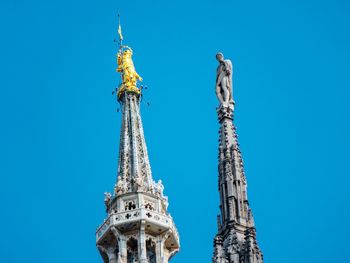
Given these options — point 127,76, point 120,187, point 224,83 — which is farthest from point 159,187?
point 224,83

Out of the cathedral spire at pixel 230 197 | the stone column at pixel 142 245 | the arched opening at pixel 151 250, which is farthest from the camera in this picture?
the arched opening at pixel 151 250

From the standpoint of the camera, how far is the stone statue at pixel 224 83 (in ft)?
83.9

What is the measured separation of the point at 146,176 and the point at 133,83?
12.8 metres

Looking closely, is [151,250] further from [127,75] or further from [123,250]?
[127,75]

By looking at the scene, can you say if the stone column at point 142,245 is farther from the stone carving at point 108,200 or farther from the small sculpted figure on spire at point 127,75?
the small sculpted figure on spire at point 127,75

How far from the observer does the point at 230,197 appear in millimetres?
23750

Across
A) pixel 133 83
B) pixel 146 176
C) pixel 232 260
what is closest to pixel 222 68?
pixel 232 260

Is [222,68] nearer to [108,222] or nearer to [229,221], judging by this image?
[229,221]

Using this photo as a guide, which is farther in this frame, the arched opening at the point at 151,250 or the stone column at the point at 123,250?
the arched opening at the point at 151,250

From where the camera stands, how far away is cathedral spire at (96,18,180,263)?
80750 millimetres

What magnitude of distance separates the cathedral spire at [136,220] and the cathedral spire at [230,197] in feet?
177

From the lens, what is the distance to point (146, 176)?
86562 millimetres

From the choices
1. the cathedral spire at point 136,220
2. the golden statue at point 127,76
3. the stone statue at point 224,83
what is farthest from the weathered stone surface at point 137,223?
the stone statue at point 224,83

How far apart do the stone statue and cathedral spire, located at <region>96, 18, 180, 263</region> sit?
176ft
